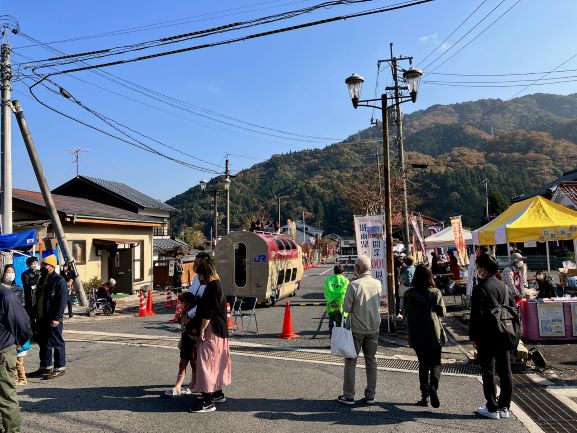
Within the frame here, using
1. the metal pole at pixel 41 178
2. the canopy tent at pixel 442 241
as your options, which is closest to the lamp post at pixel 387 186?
the metal pole at pixel 41 178

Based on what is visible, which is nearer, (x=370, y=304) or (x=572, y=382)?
(x=370, y=304)

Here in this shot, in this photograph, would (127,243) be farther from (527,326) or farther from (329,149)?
(329,149)

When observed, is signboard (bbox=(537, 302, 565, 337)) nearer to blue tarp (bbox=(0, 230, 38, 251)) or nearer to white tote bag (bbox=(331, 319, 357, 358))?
white tote bag (bbox=(331, 319, 357, 358))

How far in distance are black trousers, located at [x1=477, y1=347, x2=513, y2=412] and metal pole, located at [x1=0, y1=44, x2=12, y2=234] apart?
12484 millimetres

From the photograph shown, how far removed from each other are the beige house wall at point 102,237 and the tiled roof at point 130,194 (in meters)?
6.03

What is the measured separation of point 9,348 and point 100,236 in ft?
51.2

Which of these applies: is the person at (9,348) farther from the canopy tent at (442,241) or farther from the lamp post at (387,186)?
the canopy tent at (442,241)

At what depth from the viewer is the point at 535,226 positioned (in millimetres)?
10773

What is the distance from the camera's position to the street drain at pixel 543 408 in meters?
4.91

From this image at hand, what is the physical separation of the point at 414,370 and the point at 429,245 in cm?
1571

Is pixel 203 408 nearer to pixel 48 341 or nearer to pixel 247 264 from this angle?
pixel 48 341

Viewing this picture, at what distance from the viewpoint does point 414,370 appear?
24.4 feet

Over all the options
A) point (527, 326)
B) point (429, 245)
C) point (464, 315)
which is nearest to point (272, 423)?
point (527, 326)

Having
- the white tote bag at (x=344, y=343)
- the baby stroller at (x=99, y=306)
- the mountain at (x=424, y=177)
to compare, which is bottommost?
the baby stroller at (x=99, y=306)
